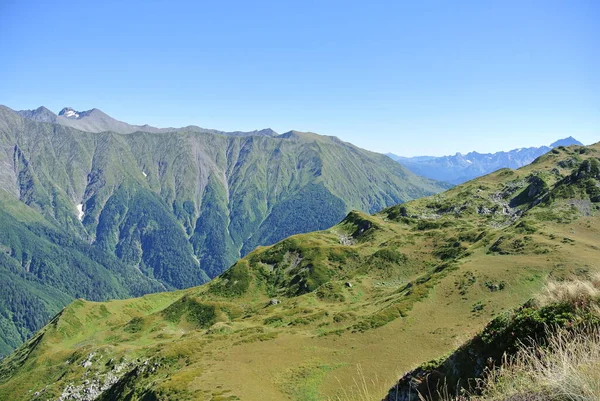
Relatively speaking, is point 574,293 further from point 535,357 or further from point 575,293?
point 535,357

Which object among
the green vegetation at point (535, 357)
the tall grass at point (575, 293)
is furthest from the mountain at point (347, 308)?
the tall grass at point (575, 293)

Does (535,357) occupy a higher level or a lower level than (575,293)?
higher

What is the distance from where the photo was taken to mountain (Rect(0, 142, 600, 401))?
50594 millimetres

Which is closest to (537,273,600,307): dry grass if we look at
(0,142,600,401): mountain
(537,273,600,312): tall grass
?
(537,273,600,312): tall grass

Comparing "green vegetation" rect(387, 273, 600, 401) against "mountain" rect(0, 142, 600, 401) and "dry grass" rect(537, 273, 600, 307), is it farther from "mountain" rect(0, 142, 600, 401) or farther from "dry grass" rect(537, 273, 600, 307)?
"mountain" rect(0, 142, 600, 401)

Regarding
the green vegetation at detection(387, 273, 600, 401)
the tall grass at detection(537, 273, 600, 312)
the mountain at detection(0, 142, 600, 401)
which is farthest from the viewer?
the mountain at detection(0, 142, 600, 401)

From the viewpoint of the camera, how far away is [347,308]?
289 ft

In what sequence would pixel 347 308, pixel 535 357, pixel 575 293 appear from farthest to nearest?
pixel 347 308, pixel 575 293, pixel 535 357

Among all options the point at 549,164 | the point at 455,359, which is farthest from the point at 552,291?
the point at 549,164

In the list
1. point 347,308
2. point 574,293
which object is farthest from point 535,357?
point 347,308

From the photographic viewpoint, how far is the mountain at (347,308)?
166 feet

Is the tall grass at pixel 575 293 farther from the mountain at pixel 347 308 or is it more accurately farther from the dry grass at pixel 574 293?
the mountain at pixel 347 308

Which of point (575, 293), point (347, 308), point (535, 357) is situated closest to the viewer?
point (535, 357)

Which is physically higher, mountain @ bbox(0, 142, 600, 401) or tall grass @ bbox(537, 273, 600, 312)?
tall grass @ bbox(537, 273, 600, 312)
